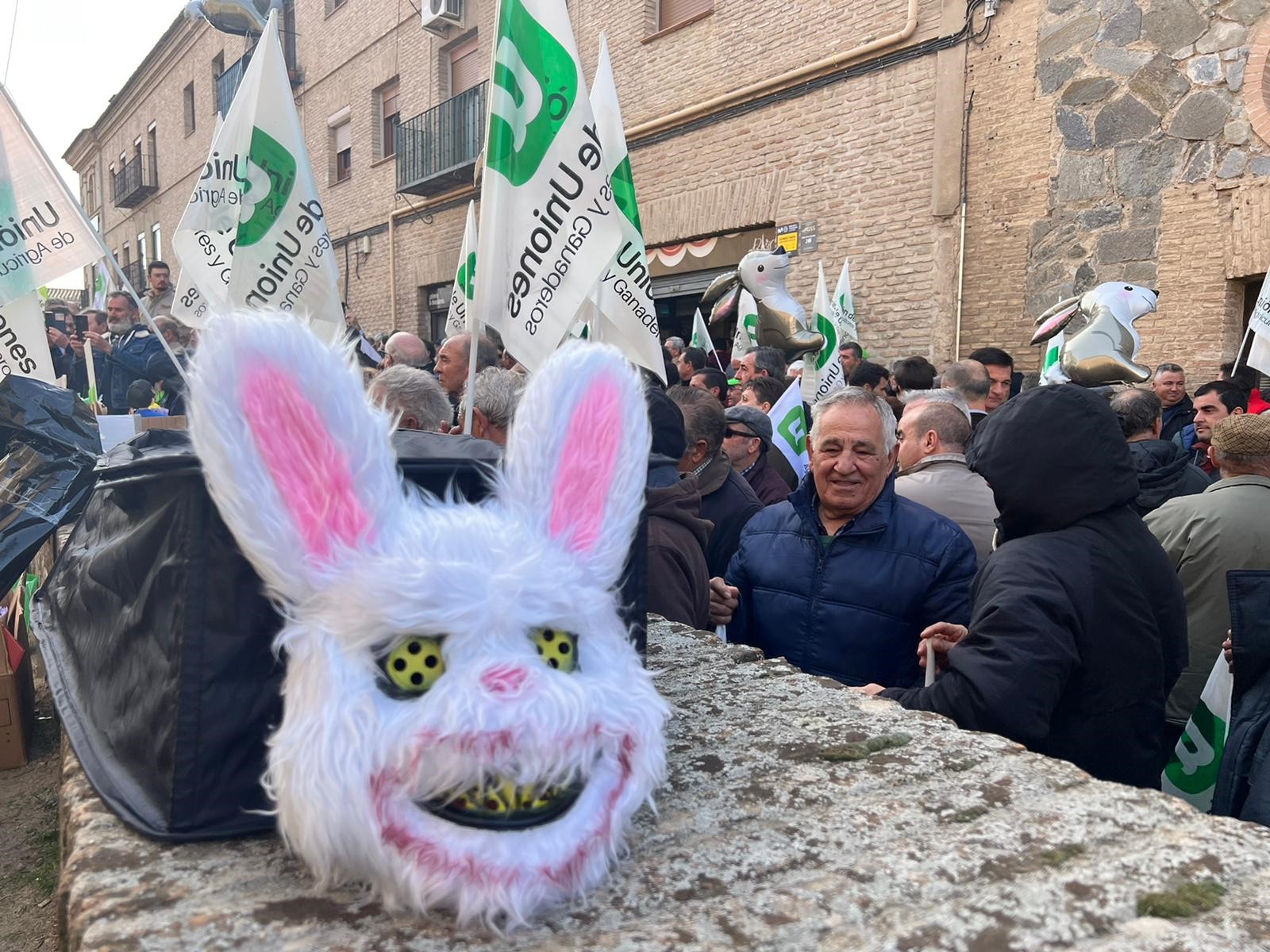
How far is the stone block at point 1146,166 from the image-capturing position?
7.03 m

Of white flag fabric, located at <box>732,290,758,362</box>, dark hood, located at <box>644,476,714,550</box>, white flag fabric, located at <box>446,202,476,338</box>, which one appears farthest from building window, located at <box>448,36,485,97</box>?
dark hood, located at <box>644,476,714,550</box>

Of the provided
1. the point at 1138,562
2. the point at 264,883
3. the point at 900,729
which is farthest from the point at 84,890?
the point at 1138,562

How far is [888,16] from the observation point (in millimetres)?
8633

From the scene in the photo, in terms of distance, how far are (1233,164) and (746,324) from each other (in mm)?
3932

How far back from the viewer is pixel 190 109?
25.0 m

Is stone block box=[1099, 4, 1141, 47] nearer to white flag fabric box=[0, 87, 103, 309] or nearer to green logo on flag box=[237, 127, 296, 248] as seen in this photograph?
green logo on flag box=[237, 127, 296, 248]

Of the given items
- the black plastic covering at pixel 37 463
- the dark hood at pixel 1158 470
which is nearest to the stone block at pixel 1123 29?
the dark hood at pixel 1158 470

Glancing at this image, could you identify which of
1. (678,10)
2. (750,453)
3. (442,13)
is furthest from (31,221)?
(442,13)

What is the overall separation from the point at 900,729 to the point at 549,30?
284 centimetres

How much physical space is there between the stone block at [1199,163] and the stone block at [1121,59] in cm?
85

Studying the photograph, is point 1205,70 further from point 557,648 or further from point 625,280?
point 557,648

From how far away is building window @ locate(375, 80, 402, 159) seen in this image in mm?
16953

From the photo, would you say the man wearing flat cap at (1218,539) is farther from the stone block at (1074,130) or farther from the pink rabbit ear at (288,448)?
the stone block at (1074,130)

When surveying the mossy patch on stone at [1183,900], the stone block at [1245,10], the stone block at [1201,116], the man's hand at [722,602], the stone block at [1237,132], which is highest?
the stone block at [1245,10]
